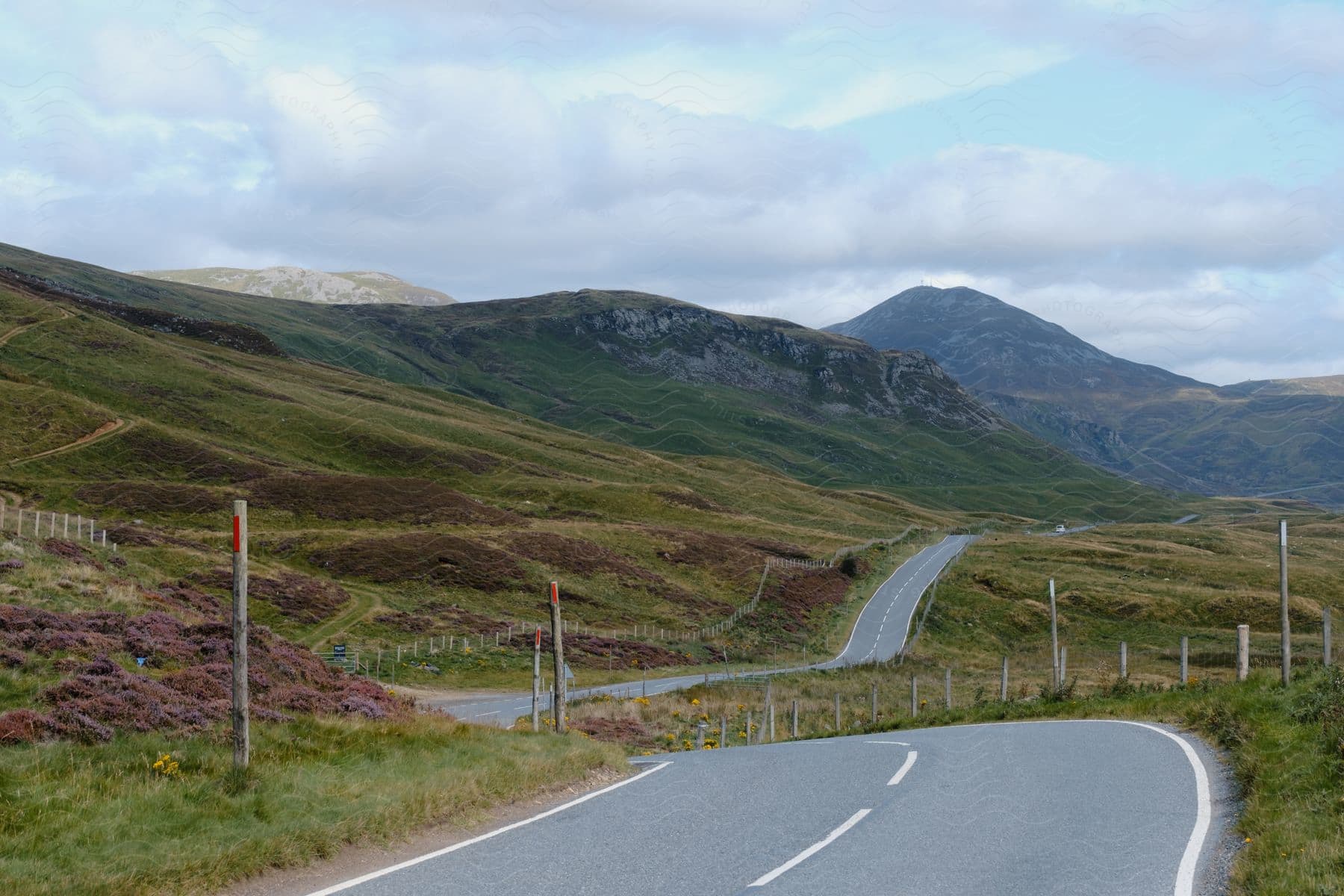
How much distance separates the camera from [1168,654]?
6288 centimetres

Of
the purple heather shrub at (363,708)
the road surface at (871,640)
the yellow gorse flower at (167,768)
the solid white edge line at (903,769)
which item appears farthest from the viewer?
the road surface at (871,640)

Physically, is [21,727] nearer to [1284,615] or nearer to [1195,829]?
[1195,829]

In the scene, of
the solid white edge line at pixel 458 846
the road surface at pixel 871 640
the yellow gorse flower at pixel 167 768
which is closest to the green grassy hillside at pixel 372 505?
the road surface at pixel 871 640

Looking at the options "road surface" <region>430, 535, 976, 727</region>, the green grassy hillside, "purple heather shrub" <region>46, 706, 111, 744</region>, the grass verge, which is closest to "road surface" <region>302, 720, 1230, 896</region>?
the grass verge

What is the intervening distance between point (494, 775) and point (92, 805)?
5284 millimetres

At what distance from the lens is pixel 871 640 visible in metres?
73.4

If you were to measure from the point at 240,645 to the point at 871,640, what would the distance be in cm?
6385

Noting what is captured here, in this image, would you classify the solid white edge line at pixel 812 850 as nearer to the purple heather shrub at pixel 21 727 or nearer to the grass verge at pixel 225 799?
the grass verge at pixel 225 799

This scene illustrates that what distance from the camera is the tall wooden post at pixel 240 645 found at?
1326 cm

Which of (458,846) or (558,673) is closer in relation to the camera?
(458,846)

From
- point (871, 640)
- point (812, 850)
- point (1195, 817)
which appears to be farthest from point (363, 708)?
point (871, 640)

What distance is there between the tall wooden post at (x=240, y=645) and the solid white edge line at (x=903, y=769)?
342 inches

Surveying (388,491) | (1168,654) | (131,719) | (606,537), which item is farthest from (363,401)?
(131,719)

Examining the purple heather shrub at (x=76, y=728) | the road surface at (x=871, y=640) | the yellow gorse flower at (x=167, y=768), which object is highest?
the purple heather shrub at (x=76, y=728)
